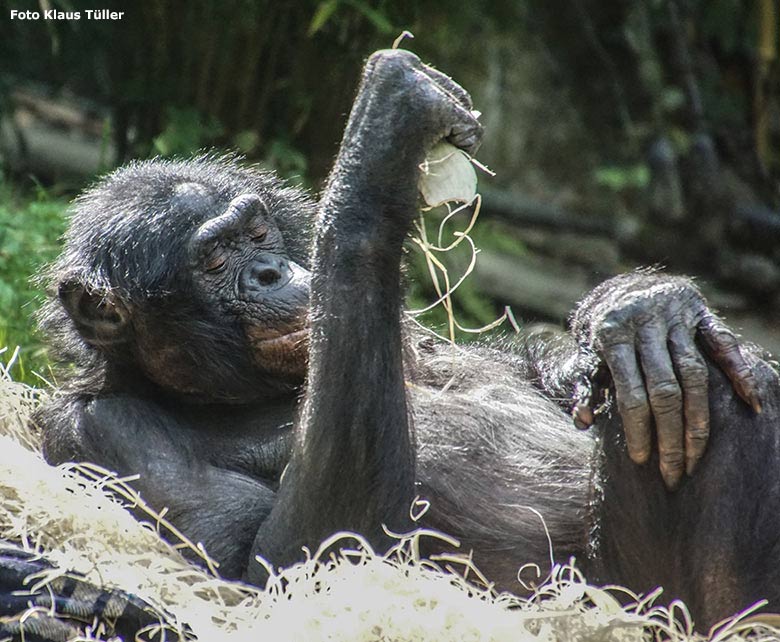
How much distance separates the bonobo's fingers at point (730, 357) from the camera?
139 inches

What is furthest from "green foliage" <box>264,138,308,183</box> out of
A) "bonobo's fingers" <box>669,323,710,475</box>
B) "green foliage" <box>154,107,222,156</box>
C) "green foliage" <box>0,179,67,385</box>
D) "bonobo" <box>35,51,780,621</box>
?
"bonobo's fingers" <box>669,323,710,475</box>

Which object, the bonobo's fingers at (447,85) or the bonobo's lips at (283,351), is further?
the bonobo's lips at (283,351)

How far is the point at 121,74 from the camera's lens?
8164mm

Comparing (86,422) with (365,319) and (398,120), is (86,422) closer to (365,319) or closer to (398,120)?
(365,319)

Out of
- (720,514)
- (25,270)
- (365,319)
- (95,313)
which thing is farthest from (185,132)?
(720,514)

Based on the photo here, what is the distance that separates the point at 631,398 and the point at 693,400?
0.17 m

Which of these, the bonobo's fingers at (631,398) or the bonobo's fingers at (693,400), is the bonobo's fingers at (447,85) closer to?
the bonobo's fingers at (631,398)

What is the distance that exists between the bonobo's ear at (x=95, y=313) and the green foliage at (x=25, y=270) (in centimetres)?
90

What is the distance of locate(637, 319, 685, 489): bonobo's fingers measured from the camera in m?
3.49

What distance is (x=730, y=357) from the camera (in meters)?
3.56

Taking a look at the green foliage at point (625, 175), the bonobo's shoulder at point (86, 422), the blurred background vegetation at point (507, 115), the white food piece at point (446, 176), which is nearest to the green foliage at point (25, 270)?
the blurred background vegetation at point (507, 115)

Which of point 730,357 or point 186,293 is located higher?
point 730,357

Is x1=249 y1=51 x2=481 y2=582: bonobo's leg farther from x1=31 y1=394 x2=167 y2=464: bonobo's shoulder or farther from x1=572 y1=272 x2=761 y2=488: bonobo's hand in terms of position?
x1=31 y1=394 x2=167 y2=464: bonobo's shoulder

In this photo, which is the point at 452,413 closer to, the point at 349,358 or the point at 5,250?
the point at 349,358
